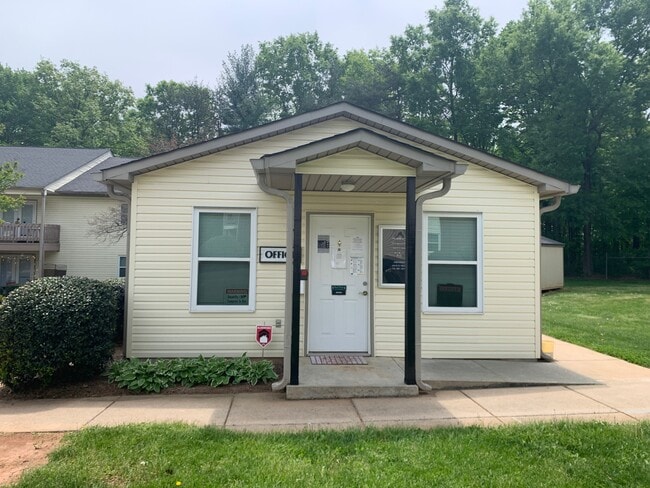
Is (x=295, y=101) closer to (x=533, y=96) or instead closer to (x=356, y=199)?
(x=533, y=96)

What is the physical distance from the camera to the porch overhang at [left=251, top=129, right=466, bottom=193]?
192 inches

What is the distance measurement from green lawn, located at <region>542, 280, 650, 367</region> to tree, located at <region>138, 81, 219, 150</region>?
947 inches

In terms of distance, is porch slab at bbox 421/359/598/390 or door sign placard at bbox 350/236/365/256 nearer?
porch slab at bbox 421/359/598/390

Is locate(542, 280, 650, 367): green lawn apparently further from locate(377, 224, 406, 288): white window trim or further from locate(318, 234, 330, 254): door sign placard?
locate(318, 234, 330, 254): door sign placard

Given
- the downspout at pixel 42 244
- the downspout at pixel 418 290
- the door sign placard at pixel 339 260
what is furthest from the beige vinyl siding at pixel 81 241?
the downspout at pixel 418 290

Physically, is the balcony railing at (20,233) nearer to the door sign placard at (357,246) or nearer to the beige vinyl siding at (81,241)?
the beige vinyl siding at (81,241)

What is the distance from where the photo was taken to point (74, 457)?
3.33 meters

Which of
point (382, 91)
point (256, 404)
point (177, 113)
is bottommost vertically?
point (256, 404)

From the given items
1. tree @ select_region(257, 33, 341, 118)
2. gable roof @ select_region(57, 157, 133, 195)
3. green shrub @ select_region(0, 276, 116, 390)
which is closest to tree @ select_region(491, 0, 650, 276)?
tree @ select_region(257, 33, 341, 118)

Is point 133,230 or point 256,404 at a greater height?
point 133,230

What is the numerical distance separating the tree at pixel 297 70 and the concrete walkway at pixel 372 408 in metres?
36.8

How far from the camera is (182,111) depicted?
32438 millimetres

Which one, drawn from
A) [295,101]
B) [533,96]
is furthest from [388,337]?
[295,101]

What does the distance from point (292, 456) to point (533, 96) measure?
3303 centimetres
